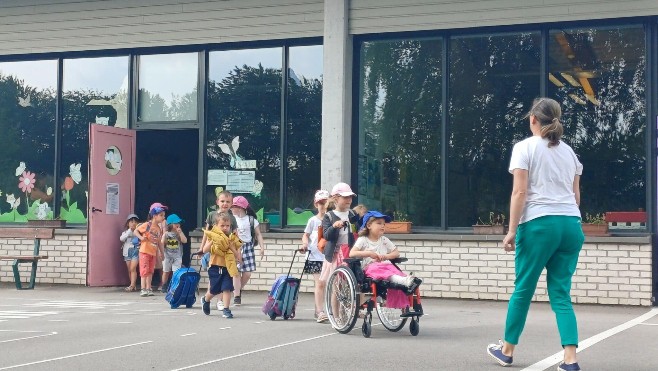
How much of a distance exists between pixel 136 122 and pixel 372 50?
463 centimetres

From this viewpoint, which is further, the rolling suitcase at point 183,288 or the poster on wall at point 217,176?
the poster on wall at point 217,176

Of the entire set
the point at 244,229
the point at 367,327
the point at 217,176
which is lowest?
the point at 367,327

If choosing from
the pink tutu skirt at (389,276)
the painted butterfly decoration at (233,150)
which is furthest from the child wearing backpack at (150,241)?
the pink tutu skirt at (389,276)

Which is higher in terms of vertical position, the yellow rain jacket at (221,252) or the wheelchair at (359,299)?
the yellow rain jacket at (221,252)

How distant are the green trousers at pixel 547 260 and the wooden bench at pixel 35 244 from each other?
42.6ft

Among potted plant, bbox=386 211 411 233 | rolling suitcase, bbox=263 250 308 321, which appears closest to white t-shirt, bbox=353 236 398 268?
rolling suitcase, bbox=263 250 308 321

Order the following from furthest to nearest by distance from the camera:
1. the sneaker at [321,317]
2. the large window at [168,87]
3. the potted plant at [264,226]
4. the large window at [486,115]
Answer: the large window at [168,87] < the potted plant at [264,226] < the large window at [486,115] < the sneaker at [321,317]

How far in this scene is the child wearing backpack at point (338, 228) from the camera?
39.0 feet

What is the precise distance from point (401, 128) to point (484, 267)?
2.75 m

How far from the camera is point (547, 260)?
7.90m

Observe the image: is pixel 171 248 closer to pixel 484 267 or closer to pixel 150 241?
pixel 150 241

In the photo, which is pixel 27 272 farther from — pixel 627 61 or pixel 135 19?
pixel 627 61

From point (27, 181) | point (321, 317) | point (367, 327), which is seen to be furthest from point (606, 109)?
point (27, 181)

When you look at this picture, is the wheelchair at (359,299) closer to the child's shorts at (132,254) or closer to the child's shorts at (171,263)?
the child's shorts at (171,263)
